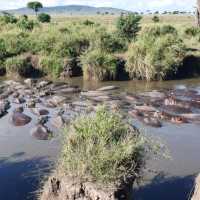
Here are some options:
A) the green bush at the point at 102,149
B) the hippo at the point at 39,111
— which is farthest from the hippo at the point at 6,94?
the green bush at the point at 102,149

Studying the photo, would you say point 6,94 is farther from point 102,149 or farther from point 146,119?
point 102,149

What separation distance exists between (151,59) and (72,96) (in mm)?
8910

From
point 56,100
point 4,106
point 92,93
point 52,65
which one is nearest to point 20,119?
point 4,106

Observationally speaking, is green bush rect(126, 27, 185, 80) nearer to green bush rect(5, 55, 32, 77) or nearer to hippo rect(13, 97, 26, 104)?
green bush rect(5, 55, 32, 77)

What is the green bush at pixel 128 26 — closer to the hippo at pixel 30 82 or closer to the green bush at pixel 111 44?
the green bush at pixel 111 44

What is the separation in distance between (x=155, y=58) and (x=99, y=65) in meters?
5.08

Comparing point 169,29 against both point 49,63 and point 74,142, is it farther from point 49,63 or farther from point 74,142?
point 74,142

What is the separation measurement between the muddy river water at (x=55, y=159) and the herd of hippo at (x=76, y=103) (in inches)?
26.8

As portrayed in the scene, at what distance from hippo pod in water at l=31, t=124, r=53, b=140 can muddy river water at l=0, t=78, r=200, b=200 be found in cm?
33

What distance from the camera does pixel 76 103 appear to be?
34188 mm

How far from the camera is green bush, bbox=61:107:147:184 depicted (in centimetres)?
1623

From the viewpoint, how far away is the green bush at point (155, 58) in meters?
42.6

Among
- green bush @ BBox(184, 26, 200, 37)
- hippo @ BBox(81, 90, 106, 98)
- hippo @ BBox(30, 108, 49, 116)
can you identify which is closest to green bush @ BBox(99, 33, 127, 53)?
hippo @ BBox(81, 90, 106, 98)

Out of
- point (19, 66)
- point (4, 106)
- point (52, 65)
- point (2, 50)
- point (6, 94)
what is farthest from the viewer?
point (2, 50)
